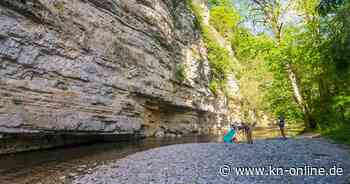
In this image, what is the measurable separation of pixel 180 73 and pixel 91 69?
10.2 meters

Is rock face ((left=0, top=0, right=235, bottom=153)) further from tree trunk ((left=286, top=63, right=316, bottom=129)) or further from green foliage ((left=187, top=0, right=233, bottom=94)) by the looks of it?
tree trunk ((left=286, top=63, right=316, bottom=129))

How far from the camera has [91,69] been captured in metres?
12.5

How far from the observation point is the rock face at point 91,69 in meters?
9.33

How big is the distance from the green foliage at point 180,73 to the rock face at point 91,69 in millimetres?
105

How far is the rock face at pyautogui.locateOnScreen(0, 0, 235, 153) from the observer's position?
9334mm

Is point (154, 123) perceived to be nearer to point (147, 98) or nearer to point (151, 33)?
point (147, 98)

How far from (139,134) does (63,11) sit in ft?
29.8

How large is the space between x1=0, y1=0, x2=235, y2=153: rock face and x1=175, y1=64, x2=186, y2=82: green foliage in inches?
4.1

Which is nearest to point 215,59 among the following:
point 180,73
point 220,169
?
point 180,73

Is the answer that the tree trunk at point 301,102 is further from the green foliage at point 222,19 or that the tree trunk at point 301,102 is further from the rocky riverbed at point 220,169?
the green foliage at point 222,19

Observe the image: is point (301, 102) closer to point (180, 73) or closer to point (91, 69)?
point (180, 73)

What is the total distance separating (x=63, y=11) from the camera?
38.4ft

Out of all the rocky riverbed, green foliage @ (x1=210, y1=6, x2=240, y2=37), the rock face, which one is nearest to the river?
the rocky riverbed

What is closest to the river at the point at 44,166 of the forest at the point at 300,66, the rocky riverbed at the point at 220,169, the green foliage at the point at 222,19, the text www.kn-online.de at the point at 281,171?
the rocky riverbed at the point at 220,169
